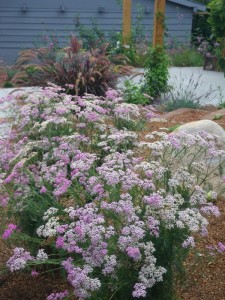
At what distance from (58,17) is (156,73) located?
8218mm

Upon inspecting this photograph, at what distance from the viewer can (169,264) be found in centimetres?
264

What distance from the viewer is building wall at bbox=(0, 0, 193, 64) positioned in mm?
16562

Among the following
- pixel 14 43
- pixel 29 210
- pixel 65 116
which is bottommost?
pixel 14 43

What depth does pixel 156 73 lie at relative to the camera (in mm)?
9320

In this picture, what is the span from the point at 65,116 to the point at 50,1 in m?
13.6

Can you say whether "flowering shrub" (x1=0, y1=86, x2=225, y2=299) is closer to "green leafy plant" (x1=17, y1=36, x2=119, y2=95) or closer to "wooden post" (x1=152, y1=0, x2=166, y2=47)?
"green leafy plant" (x1=17, y1=36, x2=119, y2=95)

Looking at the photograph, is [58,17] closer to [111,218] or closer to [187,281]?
[187,281]

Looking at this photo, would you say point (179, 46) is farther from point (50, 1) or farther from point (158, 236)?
point (158, 236)

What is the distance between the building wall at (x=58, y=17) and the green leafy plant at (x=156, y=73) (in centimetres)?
740

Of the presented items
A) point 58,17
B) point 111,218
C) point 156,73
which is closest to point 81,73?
point 156,73

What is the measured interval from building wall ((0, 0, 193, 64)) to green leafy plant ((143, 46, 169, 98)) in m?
7.40

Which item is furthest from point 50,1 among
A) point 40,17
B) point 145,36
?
point 145,36

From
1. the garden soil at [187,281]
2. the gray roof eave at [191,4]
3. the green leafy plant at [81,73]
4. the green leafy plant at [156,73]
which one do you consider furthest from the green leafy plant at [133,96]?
the gray roof eave at [191,4]

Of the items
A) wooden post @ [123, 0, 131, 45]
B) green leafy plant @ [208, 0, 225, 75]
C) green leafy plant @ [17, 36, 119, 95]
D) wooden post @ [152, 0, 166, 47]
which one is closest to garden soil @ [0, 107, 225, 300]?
green leafy plant @ [17, 36, 119, 95]
